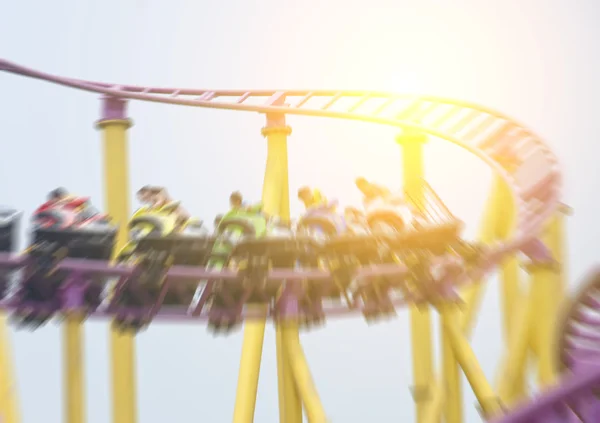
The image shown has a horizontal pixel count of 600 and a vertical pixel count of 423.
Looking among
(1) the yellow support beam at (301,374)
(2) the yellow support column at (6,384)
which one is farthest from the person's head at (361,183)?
(2) the yellow support column at (6,384)

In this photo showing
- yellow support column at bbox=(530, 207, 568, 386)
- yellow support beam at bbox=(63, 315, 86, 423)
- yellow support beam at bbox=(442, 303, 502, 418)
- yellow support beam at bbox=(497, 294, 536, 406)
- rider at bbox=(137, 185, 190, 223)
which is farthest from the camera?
yellow support column at bbox=(530, 207, 568, 386)

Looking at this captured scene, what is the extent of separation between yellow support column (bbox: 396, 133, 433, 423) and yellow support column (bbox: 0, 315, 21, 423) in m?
3.01

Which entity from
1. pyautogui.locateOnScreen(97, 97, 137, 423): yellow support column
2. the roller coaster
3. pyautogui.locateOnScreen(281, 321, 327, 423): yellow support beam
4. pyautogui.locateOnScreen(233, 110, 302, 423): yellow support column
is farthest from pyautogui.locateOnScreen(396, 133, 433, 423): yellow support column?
pyautogui.locateOnScreen(97, 97, 137, 423): yellow support column

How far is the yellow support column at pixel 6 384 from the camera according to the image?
14.3ft

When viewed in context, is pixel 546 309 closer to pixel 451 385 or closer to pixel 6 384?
pixel 451 385

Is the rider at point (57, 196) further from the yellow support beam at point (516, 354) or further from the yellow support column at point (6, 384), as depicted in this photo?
the yellow support beam at point (516, 354)

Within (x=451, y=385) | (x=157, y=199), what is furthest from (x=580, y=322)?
(x=157, y=199)

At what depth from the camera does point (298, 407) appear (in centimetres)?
580

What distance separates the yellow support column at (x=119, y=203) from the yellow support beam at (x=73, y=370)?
1.64ft

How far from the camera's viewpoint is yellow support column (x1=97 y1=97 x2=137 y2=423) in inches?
193

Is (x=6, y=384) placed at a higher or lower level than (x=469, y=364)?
higher

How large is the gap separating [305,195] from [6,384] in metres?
2.08

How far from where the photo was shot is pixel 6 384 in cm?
456

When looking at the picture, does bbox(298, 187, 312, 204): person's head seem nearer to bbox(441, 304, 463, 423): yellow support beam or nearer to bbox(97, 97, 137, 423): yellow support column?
bbox(97, 97, 137, 423): yellow support column
